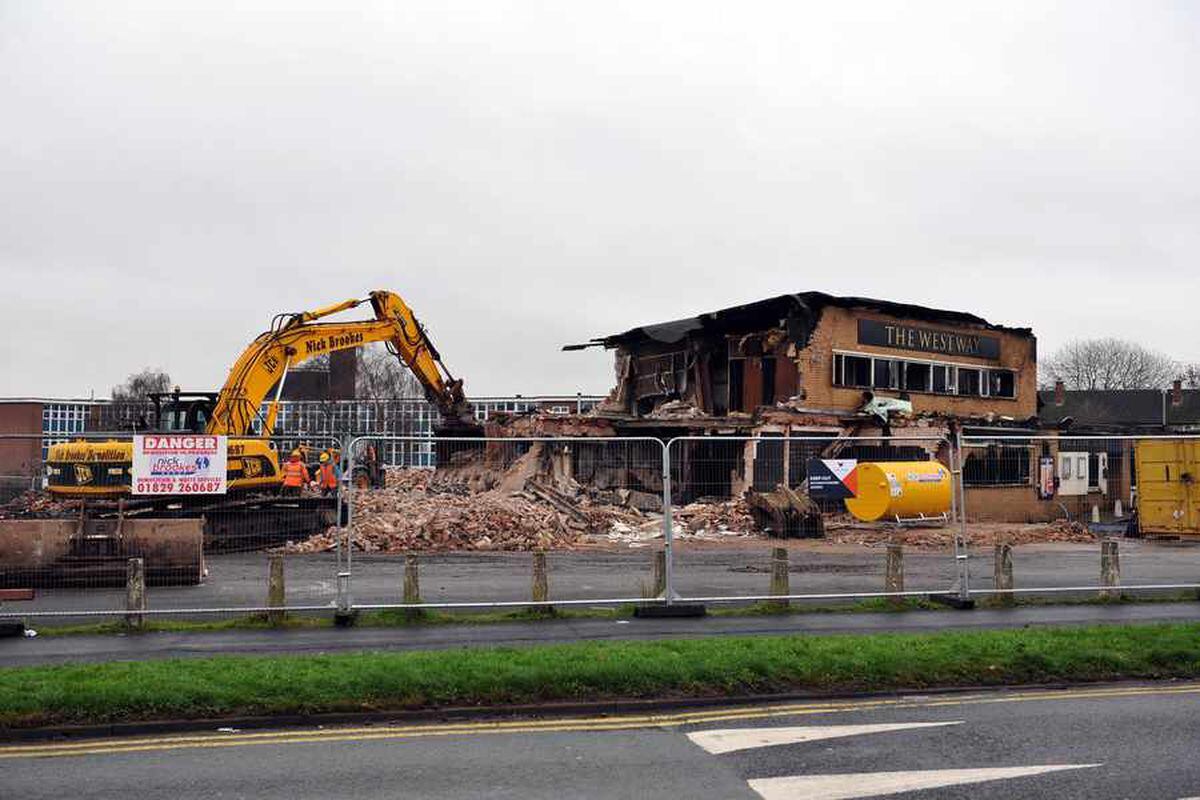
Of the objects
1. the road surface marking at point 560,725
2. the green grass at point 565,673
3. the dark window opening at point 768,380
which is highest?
the dark window opening at point 768,380

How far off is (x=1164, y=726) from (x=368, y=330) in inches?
1018

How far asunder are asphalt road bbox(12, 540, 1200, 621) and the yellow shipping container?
25.2 ft

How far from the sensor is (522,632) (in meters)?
13.0

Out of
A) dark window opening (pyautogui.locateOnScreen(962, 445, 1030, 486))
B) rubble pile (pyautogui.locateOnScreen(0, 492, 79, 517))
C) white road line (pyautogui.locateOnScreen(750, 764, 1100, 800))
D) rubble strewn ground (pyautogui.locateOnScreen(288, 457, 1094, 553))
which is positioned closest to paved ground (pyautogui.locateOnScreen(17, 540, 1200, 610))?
dark window opening (pyautogui.locateOnScreen(962, 445, 1030, 486))

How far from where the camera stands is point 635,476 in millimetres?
24969

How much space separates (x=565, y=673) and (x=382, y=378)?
7747cm

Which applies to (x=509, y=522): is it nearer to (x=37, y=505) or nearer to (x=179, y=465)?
(x=37, y=505)

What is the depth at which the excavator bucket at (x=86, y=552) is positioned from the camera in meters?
15.4

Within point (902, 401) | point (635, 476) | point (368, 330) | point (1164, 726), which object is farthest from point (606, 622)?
point (902, 401)

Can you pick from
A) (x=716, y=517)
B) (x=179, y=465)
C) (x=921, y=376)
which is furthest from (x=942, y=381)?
(x=179, y=465)

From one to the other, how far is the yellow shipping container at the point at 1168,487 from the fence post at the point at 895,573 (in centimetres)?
1423

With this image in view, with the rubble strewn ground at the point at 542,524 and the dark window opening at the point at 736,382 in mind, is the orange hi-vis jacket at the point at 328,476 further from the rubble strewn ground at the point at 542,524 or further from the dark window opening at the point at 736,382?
the dark window opening at the point at 736,382

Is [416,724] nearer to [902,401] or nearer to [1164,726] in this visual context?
[1164,726]

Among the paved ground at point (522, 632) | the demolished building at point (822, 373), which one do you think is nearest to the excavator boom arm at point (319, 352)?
the demolished building at point (822, 373)
